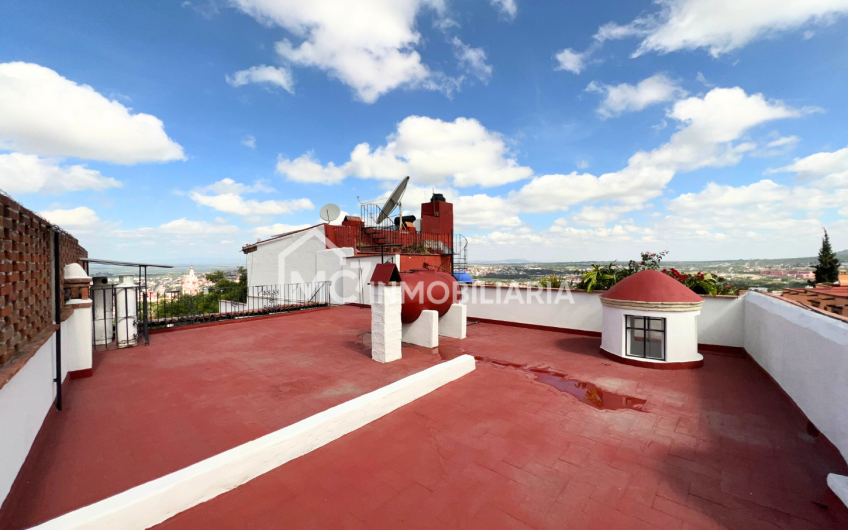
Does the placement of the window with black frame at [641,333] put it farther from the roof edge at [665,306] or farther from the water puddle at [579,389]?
the water puddle at [579,389]

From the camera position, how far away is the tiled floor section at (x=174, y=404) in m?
3.17

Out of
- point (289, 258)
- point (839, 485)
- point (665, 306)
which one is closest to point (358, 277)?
point (289, 258)

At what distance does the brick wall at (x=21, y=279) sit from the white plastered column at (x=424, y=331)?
6059 mm

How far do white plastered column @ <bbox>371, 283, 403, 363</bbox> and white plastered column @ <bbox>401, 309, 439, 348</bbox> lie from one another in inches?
48.0

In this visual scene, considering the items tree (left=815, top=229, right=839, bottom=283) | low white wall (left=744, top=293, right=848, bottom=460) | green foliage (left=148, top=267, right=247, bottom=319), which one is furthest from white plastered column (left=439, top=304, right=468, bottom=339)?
tree (left=815, top=229, right=839, bottom=283)

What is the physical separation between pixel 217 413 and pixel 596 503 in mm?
4496

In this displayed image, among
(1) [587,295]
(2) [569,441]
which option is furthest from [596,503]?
(1) [587,295]

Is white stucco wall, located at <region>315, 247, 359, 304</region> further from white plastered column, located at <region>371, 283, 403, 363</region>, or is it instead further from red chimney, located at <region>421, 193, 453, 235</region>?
white plastered column, located at <region>371, 283, 403, 363</region>

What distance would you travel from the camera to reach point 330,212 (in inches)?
690

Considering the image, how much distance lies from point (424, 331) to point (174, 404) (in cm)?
485

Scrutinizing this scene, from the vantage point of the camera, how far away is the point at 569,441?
4070 mm

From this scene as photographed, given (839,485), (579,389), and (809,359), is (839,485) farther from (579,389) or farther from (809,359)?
(579,389)

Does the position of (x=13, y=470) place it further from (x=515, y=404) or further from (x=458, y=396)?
(x=515, y=404)

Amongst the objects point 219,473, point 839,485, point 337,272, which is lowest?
point 839,485
